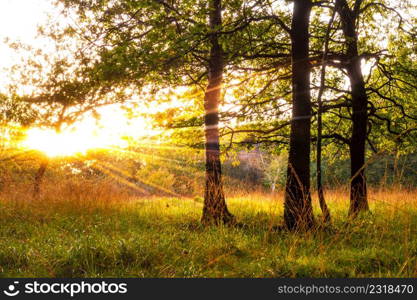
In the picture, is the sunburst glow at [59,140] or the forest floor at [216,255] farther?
the sunburst glow at [59,140]

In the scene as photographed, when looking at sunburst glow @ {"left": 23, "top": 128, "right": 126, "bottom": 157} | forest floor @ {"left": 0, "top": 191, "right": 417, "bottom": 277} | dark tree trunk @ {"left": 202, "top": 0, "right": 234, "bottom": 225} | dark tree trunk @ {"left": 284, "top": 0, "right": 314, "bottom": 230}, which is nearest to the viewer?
forest floor @ {"left": 0, "top": 191, "right": 417, "bottom": 277}

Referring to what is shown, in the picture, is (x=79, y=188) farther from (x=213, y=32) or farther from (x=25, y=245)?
(x=213, y=32)

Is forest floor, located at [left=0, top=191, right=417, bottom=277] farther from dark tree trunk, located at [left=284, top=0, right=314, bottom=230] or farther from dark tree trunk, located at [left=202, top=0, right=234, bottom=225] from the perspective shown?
dark tree trunk, located at [left=202, top=0, right=234, bottom=225]

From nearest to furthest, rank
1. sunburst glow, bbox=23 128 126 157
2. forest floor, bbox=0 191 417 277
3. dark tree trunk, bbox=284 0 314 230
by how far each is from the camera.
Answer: forest floor, bbox=0 191 417 277 < dark tree trunk, bbox=284 0 314 230 < sunburst glow, bbox=23 128 126 157

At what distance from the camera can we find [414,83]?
9570mm

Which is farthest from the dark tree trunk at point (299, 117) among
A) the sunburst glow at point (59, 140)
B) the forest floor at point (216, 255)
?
the sunburst glow at point (59, 140)

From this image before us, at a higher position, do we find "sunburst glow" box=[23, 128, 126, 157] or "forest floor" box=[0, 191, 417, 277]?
"sunburst glow" box=[23, 128, 126, 157]

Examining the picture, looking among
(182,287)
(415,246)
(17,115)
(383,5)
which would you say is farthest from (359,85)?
(17,115)

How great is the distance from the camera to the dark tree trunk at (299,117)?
21.2 feet

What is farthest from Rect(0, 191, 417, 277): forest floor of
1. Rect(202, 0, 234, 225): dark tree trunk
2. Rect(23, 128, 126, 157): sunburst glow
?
Rect(23, 128, 126, 157): sunburst glow

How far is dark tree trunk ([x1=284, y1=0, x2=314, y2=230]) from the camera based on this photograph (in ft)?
21.2

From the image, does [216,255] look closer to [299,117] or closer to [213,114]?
[299,117]

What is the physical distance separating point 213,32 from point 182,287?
4512mm

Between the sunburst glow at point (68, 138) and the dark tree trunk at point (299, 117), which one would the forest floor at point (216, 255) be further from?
the sunburst glow at point (68, 138)
